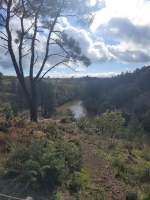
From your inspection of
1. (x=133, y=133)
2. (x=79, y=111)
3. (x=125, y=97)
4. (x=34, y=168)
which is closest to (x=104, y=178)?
(x=34, y=168)

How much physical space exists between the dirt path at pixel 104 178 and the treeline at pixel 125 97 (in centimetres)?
3022

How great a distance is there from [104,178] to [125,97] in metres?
48.3

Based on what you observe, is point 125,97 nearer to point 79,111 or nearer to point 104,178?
point 79,111

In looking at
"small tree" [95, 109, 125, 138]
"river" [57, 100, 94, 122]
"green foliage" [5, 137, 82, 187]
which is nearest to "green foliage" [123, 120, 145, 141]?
"small tree" [95, 109, 125, 138]

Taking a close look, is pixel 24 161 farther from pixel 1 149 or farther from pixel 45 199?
pixel 1 149

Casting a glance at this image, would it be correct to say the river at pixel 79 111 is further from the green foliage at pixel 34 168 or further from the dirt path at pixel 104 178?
the green foliage at pixel 34 168

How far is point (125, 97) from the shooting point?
50.0 metres

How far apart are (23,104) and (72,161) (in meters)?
34.3

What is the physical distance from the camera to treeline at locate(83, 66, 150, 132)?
4031 cm

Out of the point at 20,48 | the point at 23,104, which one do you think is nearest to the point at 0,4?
the point at 20,48

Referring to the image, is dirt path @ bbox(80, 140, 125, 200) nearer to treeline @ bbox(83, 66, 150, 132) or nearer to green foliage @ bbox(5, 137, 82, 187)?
green foliage @ bbox(5, 137, 82, 187)

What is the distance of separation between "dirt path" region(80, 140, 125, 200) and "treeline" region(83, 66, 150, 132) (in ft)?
99.2

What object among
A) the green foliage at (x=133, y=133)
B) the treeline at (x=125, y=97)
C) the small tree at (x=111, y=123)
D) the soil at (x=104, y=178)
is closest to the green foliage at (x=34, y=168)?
the soil at (x=104, y=178)

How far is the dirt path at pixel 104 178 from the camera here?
133 inches
